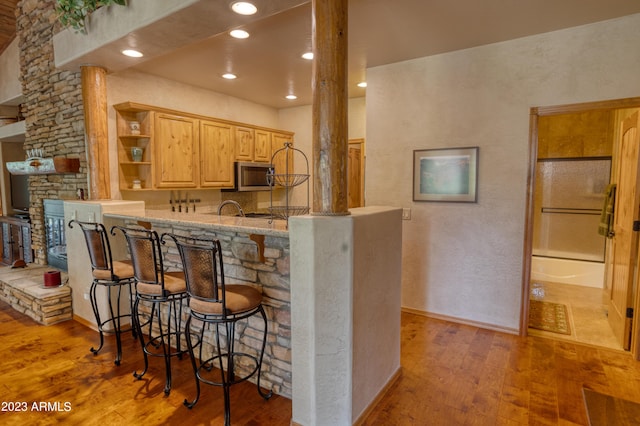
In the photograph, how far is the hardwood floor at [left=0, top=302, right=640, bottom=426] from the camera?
2182 mm

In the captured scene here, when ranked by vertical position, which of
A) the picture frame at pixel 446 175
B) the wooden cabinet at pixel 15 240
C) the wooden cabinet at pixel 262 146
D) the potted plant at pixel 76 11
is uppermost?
the potted plant at pixel 76 11

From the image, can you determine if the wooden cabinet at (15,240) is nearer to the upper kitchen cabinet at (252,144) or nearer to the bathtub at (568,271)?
the upper kitchen cabinet at (252,144)

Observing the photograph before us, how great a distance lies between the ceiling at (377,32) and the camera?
2.56m

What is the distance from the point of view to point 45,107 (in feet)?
14.5

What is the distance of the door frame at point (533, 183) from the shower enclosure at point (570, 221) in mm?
2372

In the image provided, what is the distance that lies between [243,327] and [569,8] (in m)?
3.38

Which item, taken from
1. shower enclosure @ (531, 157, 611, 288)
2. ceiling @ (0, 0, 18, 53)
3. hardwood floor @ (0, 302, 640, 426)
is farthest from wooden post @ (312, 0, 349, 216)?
ceiling @ (0, 0, 18, 53)

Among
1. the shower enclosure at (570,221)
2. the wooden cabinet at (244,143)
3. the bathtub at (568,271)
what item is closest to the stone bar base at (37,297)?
the wooden cabinet at (244,143)

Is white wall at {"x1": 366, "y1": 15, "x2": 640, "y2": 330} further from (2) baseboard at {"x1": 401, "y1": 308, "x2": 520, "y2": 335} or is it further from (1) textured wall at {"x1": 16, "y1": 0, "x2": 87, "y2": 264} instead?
(1) textured wall at {"x1": 16, "y1": 0, "x2": 87, "y2": 264}

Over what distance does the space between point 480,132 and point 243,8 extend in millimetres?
2412

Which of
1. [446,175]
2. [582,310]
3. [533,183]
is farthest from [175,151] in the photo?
[582,310]

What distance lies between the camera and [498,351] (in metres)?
3.04

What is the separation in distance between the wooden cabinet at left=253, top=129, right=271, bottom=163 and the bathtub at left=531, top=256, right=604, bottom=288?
14.1ft

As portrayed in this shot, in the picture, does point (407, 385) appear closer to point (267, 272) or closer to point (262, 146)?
point (267, 272)
